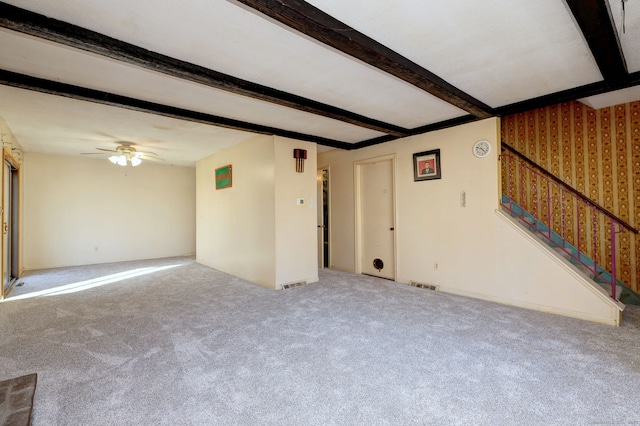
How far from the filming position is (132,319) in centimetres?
317

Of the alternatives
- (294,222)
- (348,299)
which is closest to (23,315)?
(294,222)

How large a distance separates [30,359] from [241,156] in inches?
148

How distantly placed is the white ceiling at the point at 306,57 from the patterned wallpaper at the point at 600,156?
659 mm

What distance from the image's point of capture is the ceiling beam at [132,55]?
182cm

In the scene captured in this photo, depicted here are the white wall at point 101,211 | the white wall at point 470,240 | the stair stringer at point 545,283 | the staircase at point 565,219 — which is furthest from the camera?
the white wall at point 101,211

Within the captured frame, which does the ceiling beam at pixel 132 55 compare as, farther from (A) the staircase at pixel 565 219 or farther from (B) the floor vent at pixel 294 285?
(A) the staircase at pixel 565 219

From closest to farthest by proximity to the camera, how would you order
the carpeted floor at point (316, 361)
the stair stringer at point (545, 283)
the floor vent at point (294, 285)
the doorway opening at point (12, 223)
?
the carpeted floor at point (316, 361)
the stair stringer at point (545, 283)
the floor vent at point (294, 285)
the doorway opening at point (12, 223)

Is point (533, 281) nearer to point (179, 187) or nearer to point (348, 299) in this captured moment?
point (348, 299)

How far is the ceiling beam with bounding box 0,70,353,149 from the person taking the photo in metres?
2.63

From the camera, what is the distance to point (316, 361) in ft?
7.43

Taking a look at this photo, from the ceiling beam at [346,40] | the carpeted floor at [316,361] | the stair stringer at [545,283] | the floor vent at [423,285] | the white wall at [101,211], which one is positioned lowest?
the carpeted floor at [316,361]

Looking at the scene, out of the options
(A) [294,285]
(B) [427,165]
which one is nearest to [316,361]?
(A) [294,285]

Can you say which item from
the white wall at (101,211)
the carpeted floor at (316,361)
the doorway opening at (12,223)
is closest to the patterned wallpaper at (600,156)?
the carpeted floor at (316,361)


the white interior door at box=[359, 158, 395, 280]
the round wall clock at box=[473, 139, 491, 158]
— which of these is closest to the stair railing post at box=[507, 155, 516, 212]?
the round wall clock at box=[473, 139, 491, 158]
